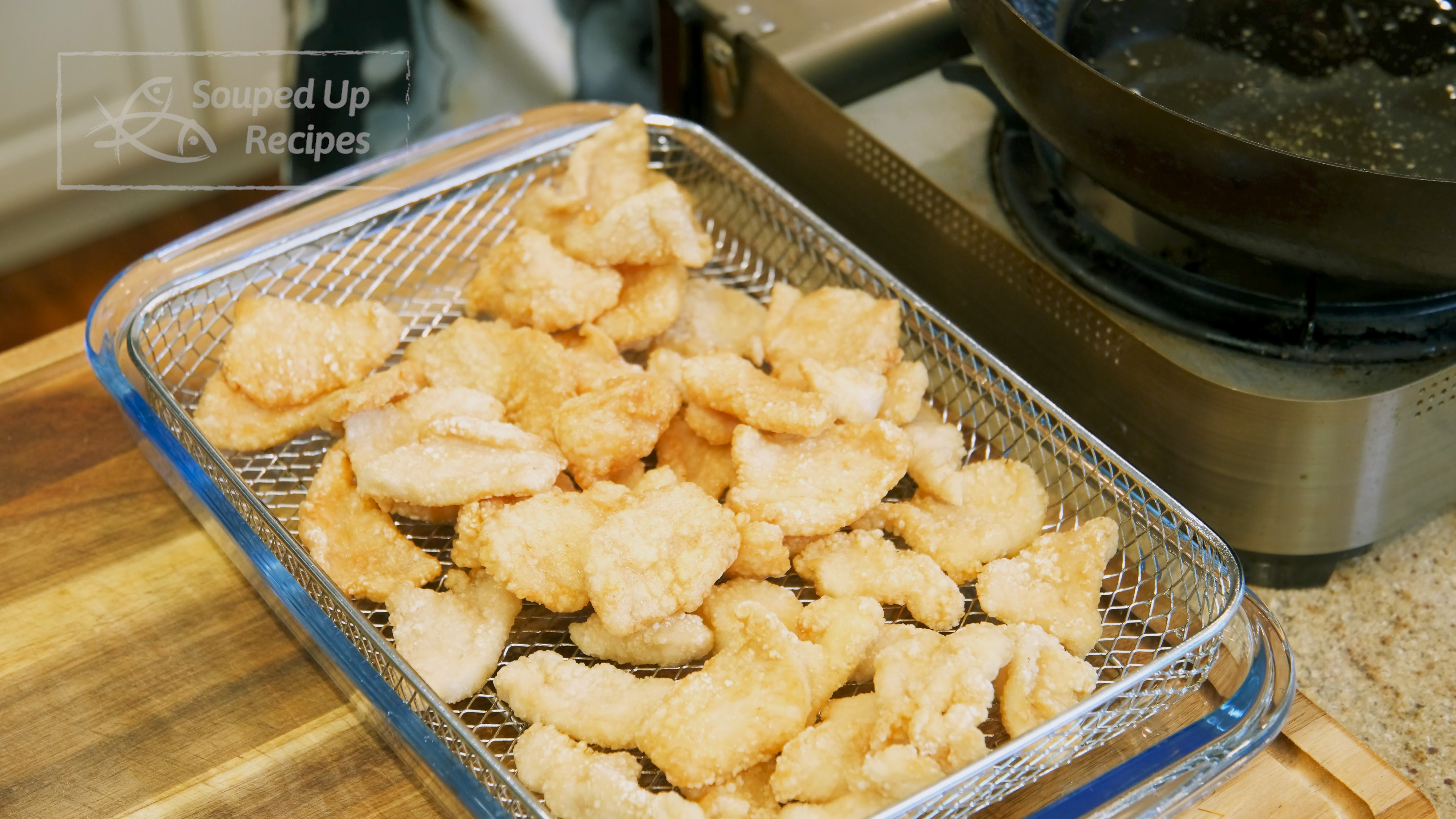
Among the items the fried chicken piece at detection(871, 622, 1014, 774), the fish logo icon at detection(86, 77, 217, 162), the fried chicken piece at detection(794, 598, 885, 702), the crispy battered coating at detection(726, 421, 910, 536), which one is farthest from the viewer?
the fish logo icon at detection(86, 77, 217, 162)

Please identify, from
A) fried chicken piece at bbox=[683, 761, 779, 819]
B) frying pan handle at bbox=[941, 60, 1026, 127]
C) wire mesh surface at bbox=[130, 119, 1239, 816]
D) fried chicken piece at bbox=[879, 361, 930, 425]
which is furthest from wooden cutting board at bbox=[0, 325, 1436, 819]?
frying pan handle at bbox=[941, 60, 1026, 127]

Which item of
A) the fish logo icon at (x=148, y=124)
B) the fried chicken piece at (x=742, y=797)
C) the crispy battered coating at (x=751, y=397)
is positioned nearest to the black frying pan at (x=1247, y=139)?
the crispy battered coating at (x=751, y=397)

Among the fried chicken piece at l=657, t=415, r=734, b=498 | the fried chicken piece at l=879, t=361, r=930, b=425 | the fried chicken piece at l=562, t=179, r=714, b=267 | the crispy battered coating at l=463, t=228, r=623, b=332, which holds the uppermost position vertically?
the fried chicken piece at l=562, t=179, r=714, b=267

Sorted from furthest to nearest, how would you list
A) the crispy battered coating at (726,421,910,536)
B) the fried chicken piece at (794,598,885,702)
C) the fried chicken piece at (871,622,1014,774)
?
1. the crispy battered coating at (726,421,910,536)
2. the fried chicken piece at (794,598,885,702)
3. the fried chicken piece at (871,622,1014,774)

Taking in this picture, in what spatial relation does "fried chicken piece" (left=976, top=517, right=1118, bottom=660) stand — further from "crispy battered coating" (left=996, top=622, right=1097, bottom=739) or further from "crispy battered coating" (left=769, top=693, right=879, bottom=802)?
"crispy battered coating" (left=769, top=693, right=879, bottom=802)

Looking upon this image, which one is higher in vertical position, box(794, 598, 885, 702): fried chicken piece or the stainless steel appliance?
the stainless steel appliance

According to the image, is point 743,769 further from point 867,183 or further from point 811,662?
point 867,183

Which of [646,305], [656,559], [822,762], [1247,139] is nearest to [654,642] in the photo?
[656,559]

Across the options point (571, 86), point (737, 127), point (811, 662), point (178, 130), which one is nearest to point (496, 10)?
point (571, 86)
